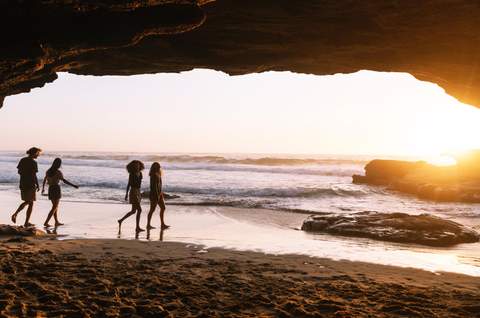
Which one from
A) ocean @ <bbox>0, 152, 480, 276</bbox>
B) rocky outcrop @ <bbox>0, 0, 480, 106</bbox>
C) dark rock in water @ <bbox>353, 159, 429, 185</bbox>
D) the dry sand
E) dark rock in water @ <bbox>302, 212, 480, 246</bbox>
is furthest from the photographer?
dark rock in water @ <bbox>353, 159, 429, 185</bbox>

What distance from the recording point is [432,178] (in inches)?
1153

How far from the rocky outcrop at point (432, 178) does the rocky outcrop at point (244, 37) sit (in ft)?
42.0

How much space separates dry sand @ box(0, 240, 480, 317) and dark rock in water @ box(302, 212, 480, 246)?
322cm

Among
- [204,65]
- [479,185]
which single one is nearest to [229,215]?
[204,65]

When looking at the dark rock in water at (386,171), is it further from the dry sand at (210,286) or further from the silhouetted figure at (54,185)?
the dry sand at (210,286)

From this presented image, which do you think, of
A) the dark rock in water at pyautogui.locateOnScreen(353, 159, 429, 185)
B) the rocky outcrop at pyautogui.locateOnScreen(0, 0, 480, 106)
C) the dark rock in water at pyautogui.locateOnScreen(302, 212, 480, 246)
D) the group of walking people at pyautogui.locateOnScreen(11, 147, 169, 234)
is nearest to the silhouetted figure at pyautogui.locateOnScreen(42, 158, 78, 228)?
the group of walking people at pyautogui.locateOnScreen(11, 147, 169, 234)

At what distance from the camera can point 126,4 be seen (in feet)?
17.2

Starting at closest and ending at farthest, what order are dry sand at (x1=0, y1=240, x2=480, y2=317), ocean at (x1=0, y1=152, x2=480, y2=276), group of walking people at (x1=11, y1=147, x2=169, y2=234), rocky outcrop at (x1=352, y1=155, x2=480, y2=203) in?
1. dry sand at (x1=0, y1=240, x2=480, y2=317)
2. ocean at (x1=0, y1=152, x2=480, y2=276)
3. group of walking people at (x1=11, y1=147, x2=169, y2=234)
4. rocky outcrop at (x1=352, y1=155, x2=480, y2=203)

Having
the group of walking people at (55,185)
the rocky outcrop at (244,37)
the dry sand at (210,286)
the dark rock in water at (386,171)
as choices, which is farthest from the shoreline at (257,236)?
the dark rock in water at (386,171)

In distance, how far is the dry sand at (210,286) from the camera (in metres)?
4.55

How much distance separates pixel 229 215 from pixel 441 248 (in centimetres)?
696

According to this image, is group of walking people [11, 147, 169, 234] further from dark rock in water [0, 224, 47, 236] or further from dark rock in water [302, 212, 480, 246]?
dark rock in water [302, 212, 480, 246]

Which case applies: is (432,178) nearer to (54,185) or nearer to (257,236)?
(257,236)

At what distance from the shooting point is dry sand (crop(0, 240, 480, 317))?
455 cm
